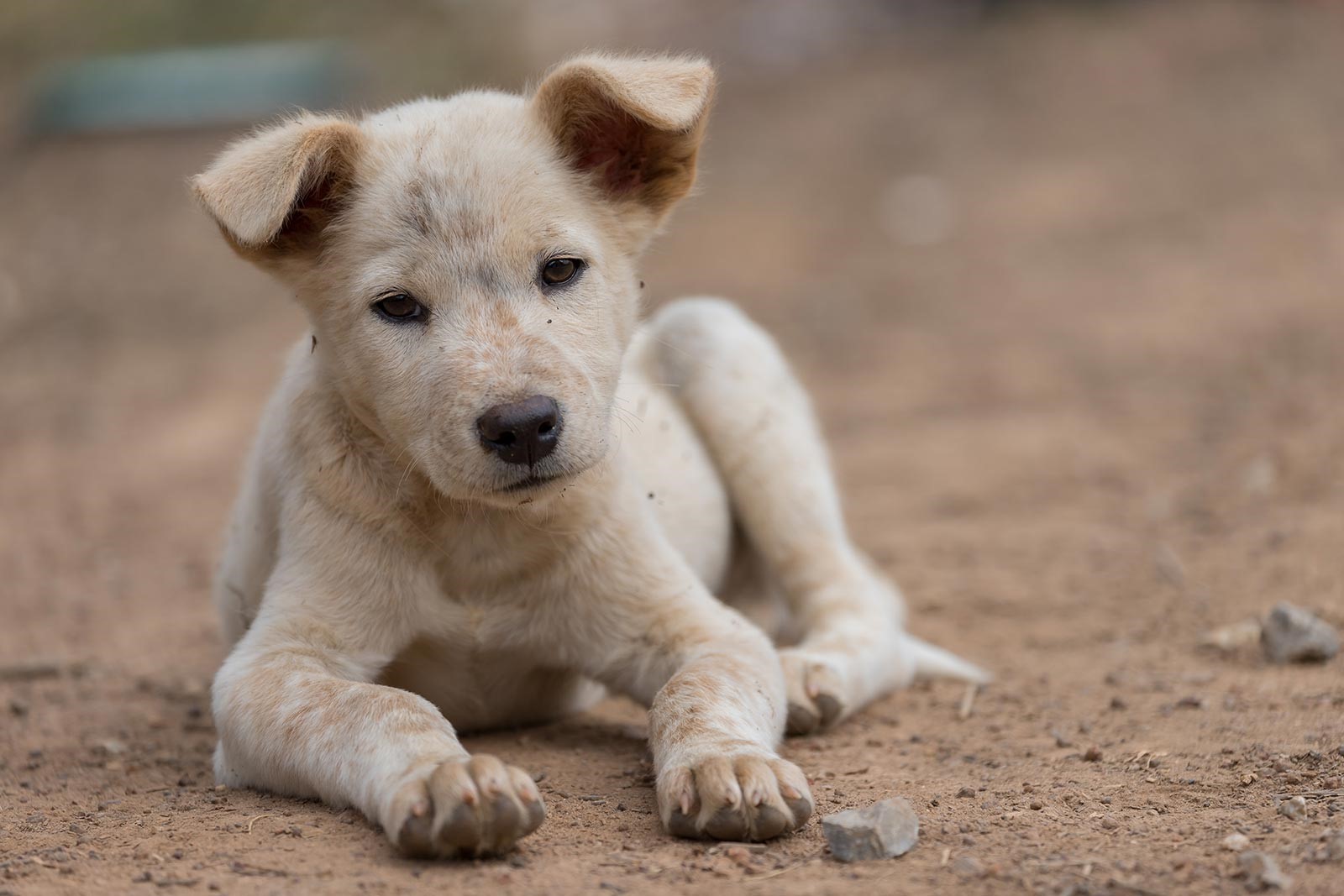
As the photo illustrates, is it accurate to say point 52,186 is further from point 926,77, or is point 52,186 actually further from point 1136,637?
point 1136,637

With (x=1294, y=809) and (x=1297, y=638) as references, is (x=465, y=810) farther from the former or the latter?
(x=1297, y=638)

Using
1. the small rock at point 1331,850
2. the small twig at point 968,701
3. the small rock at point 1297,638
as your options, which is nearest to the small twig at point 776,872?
the small rock at point 1331,850

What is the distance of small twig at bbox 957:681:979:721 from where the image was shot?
5.06 metres

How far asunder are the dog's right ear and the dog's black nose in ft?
2.65

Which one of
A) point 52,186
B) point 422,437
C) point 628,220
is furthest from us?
point 52,186

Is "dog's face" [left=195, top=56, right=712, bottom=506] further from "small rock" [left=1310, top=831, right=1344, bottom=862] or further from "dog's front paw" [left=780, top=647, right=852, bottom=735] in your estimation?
"small rock" [left=1310, top=831, right=1344, bottom=862]

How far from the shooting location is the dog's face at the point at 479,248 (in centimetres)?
389

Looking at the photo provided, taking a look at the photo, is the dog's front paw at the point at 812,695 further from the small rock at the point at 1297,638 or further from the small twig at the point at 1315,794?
the small rock at the point at 1297,638

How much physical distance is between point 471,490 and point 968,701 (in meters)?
2.15

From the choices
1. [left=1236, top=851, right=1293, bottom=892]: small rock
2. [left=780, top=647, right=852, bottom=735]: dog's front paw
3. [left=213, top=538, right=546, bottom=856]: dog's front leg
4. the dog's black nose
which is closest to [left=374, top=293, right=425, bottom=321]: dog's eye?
the dog's black nose

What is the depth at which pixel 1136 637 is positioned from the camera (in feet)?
19.6

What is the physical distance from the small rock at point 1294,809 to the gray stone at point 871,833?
92 cm

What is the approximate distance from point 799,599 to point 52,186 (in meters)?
11.9

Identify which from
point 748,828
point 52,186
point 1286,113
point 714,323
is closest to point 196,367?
point 52,186
